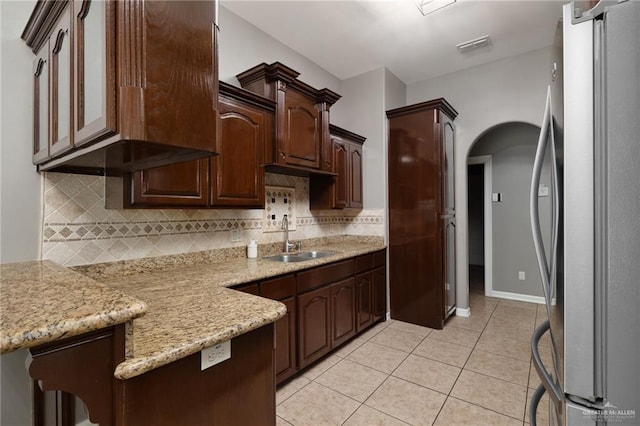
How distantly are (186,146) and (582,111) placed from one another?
114 centimetres

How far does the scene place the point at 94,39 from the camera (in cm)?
93

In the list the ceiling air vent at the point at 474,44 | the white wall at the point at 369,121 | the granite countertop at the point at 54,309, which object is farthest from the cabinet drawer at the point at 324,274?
the ceiling air vent at the point at 474,44

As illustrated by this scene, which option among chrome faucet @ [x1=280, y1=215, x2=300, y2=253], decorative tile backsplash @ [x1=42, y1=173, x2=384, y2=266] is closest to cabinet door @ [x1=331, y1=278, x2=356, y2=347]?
chrome faucet @ [x1=280, y1=215, x2=300, y2=253]

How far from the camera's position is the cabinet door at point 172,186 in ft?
5.28

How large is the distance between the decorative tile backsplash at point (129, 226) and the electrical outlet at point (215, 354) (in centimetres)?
122

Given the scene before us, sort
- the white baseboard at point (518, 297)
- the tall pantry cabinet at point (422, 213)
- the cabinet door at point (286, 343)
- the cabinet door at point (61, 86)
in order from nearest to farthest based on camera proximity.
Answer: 1. the cabinet door at point (61, 86)
2. the cabinet door at point (286, 343)
3. the tall pantry cabinet at point (422, 213)
4. the white baseboard at point (518, 297)

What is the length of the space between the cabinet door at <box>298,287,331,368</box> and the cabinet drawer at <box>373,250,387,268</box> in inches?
35.7

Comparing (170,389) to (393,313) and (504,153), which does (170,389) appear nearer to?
(393,313)

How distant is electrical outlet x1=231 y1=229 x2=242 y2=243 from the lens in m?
2.50

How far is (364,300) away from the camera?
3.06 metres

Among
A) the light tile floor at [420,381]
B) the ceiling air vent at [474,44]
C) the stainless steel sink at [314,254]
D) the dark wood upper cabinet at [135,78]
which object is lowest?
the light tile floor at [420,381]

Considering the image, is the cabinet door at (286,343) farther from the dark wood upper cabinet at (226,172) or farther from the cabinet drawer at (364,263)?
the cabinet drawer at (364,263)

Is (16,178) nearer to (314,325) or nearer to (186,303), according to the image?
(186,303)

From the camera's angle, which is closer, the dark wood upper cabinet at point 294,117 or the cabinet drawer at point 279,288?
the cabinet drawer at point 279,288
